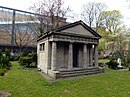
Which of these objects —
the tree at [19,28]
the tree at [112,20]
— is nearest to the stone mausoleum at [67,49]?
the tree at [19,28]

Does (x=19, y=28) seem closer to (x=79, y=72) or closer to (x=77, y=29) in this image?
(x=77, y=29)

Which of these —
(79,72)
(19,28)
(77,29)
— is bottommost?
(79,72)

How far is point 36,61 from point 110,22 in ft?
91.4

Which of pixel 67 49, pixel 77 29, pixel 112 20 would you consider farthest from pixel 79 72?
pixel 112 20

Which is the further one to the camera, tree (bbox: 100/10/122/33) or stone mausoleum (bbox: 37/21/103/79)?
tree (bbox: 100/10/122/33)

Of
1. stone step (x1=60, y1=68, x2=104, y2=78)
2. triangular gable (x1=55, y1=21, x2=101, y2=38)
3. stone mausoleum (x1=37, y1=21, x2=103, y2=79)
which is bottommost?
stone step (x1=60, y1=68, x2=104, y2=78)

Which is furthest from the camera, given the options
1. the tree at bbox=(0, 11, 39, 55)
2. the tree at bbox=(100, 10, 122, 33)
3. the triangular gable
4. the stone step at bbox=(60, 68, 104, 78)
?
the tree at bbox=(100, 10, 122, 33)

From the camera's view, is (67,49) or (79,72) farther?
(67,49)

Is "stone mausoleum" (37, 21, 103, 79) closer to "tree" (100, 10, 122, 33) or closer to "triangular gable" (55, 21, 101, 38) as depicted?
"triangular gable" (55, 21, 101, 38)

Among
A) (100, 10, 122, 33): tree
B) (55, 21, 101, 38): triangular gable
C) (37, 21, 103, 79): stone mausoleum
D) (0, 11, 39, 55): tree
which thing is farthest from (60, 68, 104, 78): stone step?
(100, 10, 122, 33): tree

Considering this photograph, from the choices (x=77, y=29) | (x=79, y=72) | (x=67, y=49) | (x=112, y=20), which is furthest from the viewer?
(x=112, y=20)

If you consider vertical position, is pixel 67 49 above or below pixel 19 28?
below

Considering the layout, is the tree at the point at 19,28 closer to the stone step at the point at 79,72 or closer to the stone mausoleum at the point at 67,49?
the stone mausoleum at the point at 67,49

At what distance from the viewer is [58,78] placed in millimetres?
12391
